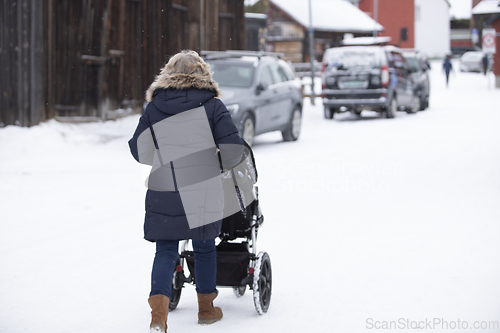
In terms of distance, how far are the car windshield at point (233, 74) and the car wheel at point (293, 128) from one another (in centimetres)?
172

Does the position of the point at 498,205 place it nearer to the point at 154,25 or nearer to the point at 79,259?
the point at 79,259

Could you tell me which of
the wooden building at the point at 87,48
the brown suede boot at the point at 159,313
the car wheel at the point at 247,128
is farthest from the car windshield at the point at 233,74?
the brown suede boot at the point at 159,313

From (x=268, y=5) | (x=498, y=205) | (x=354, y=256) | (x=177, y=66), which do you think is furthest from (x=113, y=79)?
(x=268, y=5)

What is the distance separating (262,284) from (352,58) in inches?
614

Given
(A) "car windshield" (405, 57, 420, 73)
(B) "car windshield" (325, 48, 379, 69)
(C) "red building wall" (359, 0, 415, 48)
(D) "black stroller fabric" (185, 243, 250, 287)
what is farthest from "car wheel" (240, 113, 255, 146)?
(C) "red building wall" (359, 0, 415, 48)

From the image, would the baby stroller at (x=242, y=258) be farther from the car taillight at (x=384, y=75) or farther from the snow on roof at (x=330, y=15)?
the snow on roof at (x=330, y=15)

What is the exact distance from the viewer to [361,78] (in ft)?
62.9

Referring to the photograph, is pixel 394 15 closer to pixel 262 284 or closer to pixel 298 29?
pixel 298 29

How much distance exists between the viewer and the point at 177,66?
13.3 ft

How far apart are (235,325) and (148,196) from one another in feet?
3.15

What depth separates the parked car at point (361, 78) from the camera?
62.7 feet

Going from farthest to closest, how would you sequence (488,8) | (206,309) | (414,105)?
(488,8), (414,105), (206,309)

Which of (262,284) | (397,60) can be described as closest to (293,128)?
(397,60)

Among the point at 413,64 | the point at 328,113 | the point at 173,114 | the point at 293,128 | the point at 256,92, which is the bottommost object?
the point at 293,128
